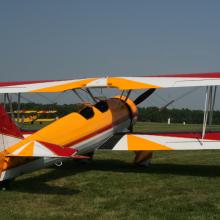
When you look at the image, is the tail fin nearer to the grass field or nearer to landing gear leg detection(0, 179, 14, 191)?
landing gear leg detection(0, 179, 14, 191)

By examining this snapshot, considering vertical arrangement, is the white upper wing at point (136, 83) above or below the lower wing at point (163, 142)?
above

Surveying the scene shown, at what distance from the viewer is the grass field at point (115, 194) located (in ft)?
18.3

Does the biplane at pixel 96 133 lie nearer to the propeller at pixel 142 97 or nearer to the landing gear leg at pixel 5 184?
the landing gear leg at pixel 5 184

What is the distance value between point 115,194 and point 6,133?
2112 mm

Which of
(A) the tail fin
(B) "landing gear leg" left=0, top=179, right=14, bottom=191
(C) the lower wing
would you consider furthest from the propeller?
(B) "landing gear leg" left=0, top=179, right=14, bottom=191

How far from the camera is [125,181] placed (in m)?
8.09

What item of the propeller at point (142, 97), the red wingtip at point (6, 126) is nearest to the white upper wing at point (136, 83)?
the red wingtip at point (6, 126)

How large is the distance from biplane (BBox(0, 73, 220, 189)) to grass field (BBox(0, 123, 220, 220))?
0.54 m

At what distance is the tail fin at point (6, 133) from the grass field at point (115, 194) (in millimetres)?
814

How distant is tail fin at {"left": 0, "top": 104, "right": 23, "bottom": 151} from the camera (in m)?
6.79

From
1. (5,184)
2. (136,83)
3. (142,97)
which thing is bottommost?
(5,184)

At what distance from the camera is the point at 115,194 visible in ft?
22.4

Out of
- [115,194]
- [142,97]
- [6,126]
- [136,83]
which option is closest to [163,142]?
[136,83]

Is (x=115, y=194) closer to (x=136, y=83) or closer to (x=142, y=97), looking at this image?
(x=136, y=83)
